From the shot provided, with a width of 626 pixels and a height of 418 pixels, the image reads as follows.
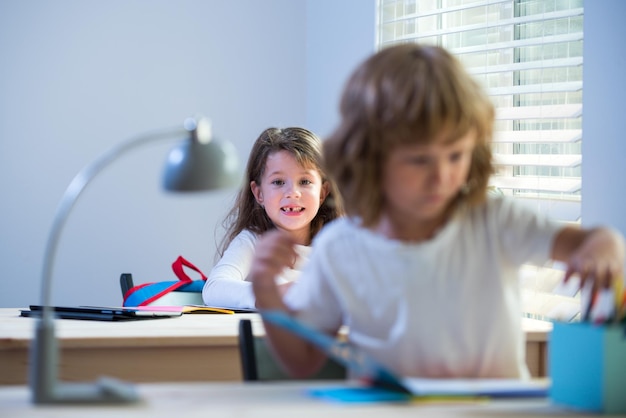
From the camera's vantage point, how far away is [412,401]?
1.18m

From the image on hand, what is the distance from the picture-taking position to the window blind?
107 inches

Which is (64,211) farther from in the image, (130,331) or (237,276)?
(237,276)

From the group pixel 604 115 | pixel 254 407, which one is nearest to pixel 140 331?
pixel 254 407

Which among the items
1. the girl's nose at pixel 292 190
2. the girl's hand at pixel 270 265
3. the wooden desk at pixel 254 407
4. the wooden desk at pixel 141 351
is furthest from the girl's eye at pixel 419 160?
the girl's nose at pixel 292 190

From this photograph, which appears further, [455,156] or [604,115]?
[604,115]

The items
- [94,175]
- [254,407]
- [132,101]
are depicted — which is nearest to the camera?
[254,407]

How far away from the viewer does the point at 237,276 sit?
2738 millimetres

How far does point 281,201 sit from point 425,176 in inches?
59.7

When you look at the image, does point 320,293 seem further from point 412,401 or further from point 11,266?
point 11,266

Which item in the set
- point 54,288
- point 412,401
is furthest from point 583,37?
point 54,288

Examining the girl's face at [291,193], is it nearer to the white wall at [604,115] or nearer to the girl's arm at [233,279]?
the girl's arm at [233,279]

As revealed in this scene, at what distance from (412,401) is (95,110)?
3.23 m

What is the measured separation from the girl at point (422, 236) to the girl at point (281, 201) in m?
1.25

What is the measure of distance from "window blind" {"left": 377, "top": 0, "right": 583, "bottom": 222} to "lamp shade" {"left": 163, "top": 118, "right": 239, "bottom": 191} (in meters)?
1.48
